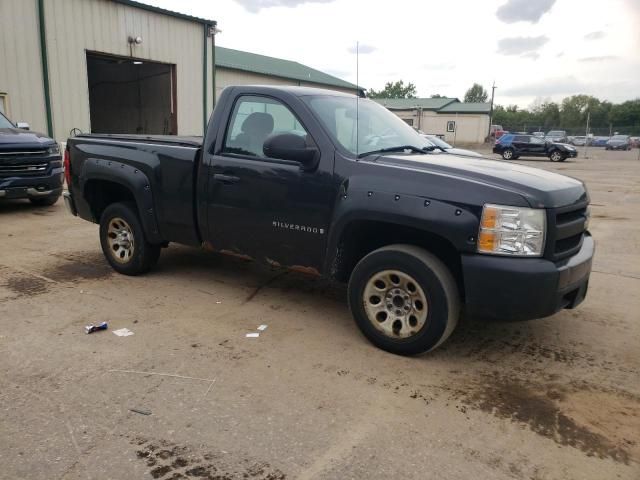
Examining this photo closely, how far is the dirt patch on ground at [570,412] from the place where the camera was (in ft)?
9.60

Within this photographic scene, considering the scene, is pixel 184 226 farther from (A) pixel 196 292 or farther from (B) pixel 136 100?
(B) pixel 136 100

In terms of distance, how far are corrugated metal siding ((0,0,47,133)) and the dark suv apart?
83.9 ft

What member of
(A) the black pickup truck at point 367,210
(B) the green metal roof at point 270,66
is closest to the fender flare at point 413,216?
(A) the black pickup truck at point 367,210

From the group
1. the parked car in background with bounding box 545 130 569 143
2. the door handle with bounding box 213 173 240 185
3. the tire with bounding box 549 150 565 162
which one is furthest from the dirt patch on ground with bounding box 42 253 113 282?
the parked car in background with bounding box 545 130 569 143

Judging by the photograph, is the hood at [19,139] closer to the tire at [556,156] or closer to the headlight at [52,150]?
the headlight at [52,150]

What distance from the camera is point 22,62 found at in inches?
522

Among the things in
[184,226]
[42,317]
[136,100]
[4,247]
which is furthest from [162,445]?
[136,100]

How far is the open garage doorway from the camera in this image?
19781 mm

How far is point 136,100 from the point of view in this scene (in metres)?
21.2

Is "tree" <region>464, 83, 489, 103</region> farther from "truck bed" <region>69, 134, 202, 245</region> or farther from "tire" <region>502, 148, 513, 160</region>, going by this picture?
"truck bed" <region>69, 134, 202, 245</region>

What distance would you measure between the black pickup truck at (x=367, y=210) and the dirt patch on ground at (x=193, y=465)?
5.16 feet

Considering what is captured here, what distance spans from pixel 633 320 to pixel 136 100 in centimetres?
2024

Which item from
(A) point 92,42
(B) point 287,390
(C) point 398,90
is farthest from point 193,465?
(C) point 398,90

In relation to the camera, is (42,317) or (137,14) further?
(137,14)
